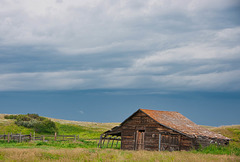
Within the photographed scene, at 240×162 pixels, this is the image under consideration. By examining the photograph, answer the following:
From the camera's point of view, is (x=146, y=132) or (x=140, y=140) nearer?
(x=146, y=132)

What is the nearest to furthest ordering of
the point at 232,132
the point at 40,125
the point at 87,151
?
1. the point at 87,151
2. the point at 232,132
3. the point at 40,125

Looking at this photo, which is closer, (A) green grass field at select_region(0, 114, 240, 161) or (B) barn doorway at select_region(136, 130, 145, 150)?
(A) green grass field at select_region(0, 114, 240, 161)

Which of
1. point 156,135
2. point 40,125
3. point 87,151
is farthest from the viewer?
point 40,125

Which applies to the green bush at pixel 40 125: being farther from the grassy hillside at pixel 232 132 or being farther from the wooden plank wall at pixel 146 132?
the grassy hillside at pixel 232 132

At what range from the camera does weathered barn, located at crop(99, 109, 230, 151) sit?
32.4 meters

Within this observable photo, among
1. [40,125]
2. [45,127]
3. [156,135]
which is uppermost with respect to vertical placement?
[156,135]

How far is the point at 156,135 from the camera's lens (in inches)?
1314

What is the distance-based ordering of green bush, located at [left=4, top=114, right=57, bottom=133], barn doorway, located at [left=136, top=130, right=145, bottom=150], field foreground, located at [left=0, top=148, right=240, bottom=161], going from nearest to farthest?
field foreground, located at [left=0, top=148, right=240, bottom=161] < barn doorway, located at [left=136, top=130, right=145, bottom=150] < green bush, located at [left=4, top=114, right=57, bottom=133]

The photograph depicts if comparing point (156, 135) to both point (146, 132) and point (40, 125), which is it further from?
point (40, 125)

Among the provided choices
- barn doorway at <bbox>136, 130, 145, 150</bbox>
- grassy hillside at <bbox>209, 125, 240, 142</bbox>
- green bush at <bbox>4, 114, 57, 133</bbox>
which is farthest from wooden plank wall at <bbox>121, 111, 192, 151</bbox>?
green bush at <bbox>4, 114, 57, 133</bbox>

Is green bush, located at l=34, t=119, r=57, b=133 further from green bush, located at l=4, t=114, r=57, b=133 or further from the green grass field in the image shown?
the green grass field

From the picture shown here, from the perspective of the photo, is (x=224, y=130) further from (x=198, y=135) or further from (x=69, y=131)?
(x=69, y=131)

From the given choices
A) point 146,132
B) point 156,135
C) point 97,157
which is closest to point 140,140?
point 146,132

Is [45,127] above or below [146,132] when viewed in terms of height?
below
